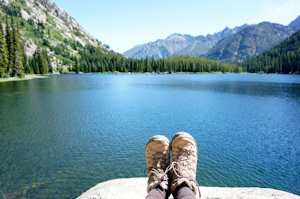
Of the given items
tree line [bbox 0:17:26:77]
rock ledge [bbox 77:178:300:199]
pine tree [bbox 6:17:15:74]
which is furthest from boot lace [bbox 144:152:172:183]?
pine tree [bbox 6:17:15:74]

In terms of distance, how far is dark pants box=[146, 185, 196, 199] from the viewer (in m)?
3.61

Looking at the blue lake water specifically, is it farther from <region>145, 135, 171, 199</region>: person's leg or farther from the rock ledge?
<region>145, 135, 171, 199</region>: person's leg

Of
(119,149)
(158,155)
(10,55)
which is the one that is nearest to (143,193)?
(158,155)

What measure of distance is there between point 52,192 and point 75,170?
191 centimetres

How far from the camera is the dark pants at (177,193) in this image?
3614mm

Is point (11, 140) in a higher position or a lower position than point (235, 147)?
higher

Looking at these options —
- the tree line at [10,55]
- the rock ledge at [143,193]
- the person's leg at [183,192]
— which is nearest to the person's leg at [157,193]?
the person's leg at [183,192]

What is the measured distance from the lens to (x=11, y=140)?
1327cm

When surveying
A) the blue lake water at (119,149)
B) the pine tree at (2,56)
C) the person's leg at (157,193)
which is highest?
the pine tree at (2,56)

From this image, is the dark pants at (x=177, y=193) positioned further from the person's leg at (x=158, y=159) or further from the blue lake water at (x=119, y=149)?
the blue lake water at (x=119, y=149)

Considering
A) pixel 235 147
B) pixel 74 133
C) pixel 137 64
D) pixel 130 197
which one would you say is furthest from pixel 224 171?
Result: pixel 137 64

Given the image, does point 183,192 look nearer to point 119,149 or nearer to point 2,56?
point 119,149

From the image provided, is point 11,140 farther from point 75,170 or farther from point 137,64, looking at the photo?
point 137,64

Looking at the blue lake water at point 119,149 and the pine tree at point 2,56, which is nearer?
the blue lake water at point 119,149
